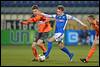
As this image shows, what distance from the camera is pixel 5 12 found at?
116ft

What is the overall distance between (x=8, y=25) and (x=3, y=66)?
21.8m

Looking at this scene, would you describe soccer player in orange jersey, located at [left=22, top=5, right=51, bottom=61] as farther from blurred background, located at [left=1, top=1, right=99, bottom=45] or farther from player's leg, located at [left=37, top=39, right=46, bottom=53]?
blurred background, located at [left=1, top=1, right=99, bottom=45]

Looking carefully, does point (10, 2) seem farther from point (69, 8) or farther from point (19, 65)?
point (19, 65)

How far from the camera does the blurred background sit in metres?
32.0

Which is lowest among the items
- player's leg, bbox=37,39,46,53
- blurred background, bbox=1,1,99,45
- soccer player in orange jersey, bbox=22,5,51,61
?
blurred background, bbox=1,1,99,45

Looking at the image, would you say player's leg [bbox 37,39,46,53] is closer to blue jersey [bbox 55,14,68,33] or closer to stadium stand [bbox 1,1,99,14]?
blue jersey [bbox 55,14,68,33]

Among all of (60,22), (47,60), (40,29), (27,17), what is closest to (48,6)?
(27,17)

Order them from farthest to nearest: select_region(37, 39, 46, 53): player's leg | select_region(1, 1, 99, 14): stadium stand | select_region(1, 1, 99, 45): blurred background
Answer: select_region(1, 1, 99, 14): stadium stand → select_region(1, 1, 99, 45): blurred background → select_region(37, 39, 46, 53): player's leg

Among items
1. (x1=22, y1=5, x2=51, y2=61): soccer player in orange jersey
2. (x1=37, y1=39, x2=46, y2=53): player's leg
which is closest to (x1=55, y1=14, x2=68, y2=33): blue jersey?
(x1=22, y1=5, x2=51, y2=61): soccer player in orange jersey

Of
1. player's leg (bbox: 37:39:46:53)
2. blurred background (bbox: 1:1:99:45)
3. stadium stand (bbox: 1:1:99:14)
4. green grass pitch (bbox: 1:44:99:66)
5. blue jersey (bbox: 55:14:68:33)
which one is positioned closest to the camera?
green grass pitch (bbox: 1:44:99:66)

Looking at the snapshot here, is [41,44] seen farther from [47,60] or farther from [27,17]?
[27,17]

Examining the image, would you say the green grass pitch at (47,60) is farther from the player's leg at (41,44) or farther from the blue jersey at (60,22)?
the blue jersey at (60,22)

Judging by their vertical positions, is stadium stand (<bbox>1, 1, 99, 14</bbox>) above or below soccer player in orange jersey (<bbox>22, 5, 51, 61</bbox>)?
below

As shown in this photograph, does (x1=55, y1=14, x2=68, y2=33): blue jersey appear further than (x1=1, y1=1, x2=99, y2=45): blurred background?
No
